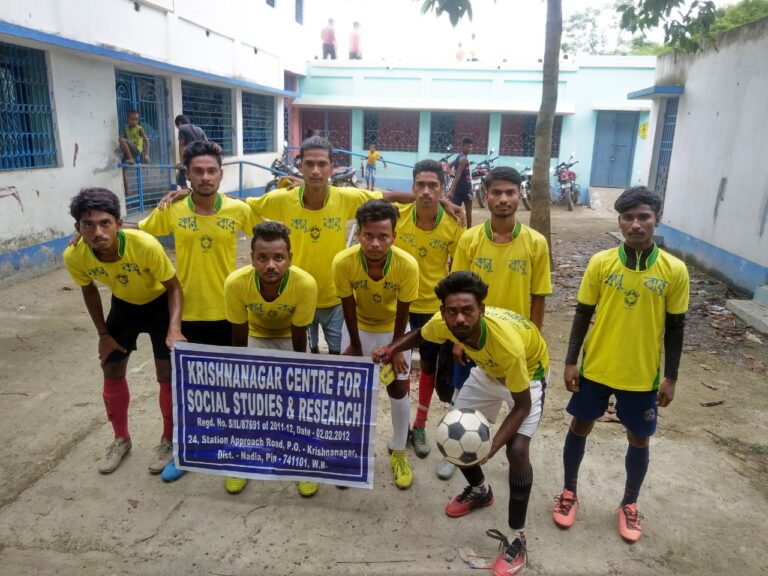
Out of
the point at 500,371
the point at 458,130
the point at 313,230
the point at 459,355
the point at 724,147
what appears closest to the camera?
the point at 500,371

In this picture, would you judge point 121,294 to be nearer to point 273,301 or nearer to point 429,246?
point 273,301

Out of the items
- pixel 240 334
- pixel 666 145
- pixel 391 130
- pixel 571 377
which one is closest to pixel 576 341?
pixel 571 377

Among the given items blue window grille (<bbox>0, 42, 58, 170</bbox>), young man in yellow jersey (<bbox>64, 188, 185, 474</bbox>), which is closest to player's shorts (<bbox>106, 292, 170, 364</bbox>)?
young man in yellow jersey (<bbox>64, 188, 185, 474</bbox>)

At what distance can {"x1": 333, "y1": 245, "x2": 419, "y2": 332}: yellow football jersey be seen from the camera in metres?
2.99

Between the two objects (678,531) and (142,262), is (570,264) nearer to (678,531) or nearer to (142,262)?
(678,531)

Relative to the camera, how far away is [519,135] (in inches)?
691

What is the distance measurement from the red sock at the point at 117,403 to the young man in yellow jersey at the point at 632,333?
8.35 feet

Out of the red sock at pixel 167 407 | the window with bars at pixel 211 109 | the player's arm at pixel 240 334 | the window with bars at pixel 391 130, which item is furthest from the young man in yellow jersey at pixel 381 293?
the window with bars at pixel 391 130

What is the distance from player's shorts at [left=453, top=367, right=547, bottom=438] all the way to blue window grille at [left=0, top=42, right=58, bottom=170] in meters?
6.43

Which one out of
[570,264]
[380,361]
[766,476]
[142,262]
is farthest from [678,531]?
[570,264]

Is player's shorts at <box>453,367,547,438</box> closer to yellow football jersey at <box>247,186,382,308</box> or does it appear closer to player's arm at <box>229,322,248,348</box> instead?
yellow football jersey at <box>247,186,382,308</box>

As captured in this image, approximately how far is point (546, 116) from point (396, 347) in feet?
16.2

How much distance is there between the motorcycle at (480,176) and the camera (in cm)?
1548

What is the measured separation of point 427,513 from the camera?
290 centimetres
